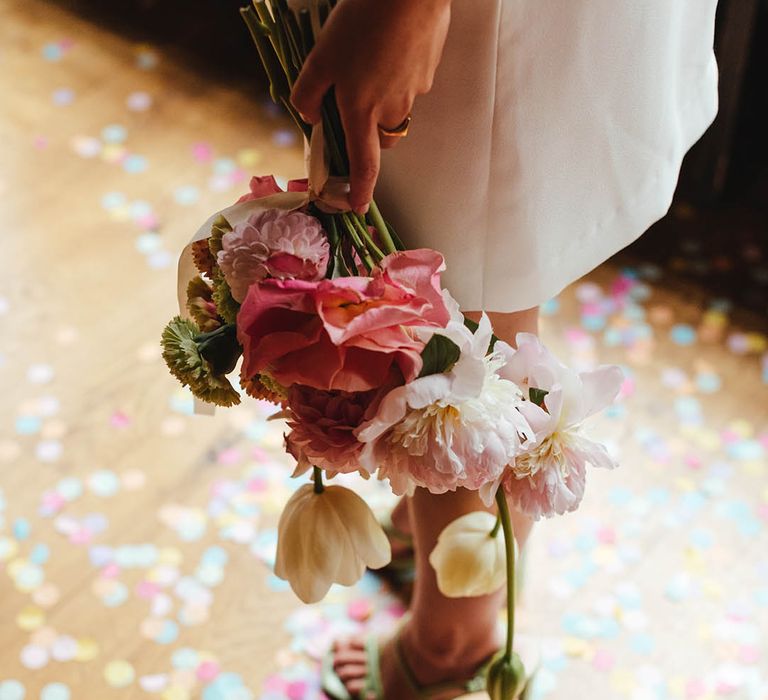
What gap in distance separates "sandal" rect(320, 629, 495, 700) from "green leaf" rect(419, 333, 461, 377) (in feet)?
2.02

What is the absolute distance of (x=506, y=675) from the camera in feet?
2.66

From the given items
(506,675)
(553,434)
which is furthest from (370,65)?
(506,675)

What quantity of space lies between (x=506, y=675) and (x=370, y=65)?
469 mm

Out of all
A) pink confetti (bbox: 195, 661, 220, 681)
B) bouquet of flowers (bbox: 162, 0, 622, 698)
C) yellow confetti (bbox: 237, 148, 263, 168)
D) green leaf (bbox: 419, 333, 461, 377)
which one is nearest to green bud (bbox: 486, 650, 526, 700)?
bouquet of flowers (bbox: 162, 0, 622, 698)

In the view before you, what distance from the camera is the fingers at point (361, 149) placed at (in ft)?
2.31

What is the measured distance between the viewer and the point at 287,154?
2.13m

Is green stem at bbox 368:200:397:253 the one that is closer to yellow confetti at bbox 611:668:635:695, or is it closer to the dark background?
yellow confetti at bbox 611:668:635:695

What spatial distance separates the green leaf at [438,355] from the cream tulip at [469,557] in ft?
0.55

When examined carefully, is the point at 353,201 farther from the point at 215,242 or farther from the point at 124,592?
the point at 124,592

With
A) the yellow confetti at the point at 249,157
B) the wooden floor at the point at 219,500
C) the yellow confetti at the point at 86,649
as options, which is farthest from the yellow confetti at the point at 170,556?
the yellow confetti at the point at 249,157

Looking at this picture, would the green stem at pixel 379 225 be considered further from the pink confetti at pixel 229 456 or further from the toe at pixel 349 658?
the pink confetti at pixel 229 456

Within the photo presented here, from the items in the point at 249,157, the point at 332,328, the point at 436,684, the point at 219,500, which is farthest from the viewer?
the point at 249,157

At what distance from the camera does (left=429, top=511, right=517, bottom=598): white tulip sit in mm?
801

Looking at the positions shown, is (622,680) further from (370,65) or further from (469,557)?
(370,65)
